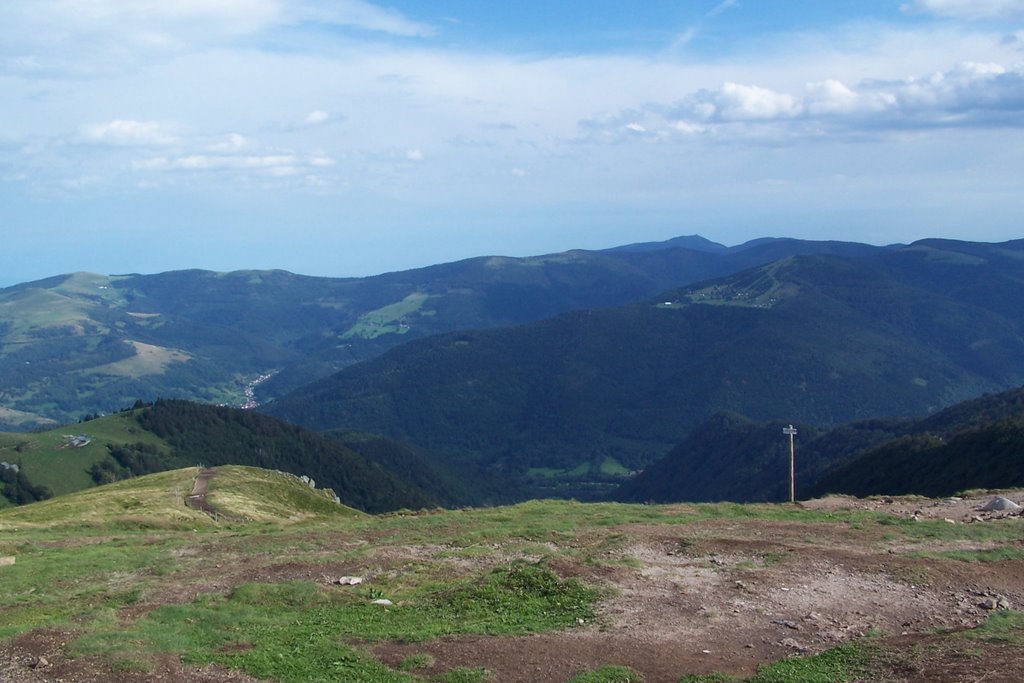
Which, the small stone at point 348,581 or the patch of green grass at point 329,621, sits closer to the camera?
the patch of green grass at point 329,621

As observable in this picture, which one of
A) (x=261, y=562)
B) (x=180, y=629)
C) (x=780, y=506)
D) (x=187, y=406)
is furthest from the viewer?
(x=187, y=406)

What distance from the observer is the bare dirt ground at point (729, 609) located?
19.8 m

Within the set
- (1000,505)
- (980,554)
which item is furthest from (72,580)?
(1000,505)

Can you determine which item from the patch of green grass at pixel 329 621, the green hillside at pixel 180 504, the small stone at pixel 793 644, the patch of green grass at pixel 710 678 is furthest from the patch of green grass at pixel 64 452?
the patch of green grass at pixel 710 678

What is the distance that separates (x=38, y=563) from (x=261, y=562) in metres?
9.27

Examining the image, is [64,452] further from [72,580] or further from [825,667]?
[825,667]

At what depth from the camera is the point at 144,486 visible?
70875 mm

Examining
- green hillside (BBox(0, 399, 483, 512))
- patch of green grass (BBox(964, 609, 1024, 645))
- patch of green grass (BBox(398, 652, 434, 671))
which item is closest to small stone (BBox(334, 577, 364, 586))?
patch of green grass (BBox(398, 652, 434, 671))

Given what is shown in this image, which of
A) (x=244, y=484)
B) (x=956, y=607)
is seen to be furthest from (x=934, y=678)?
(x=244, y=484)

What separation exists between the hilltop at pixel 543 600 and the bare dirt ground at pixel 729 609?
0.08m

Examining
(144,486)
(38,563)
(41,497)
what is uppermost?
(38,563)

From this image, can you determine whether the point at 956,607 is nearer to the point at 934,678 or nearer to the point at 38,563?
the point at 934,678

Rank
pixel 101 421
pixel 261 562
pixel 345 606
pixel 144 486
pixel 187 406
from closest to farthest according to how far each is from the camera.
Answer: pixel 345 606, pixel 261 562, pixel 144 486, pixel 101 421, pixel 187 406

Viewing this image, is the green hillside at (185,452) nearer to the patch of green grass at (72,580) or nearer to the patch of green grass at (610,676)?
the patch of green grass at (72,580)
